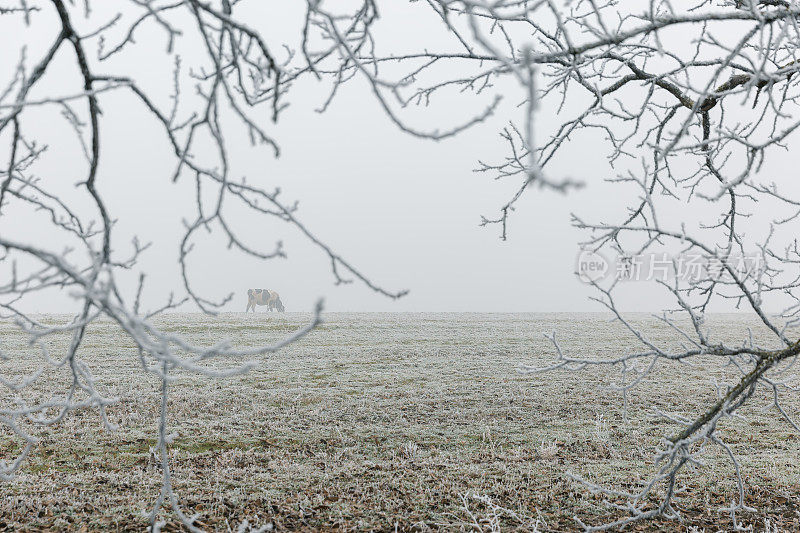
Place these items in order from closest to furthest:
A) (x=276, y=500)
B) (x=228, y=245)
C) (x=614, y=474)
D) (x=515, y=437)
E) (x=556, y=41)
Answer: (x=228, y=245) < (x=556, y=41) < (x=276, y=500) < (x=614, y=474) < (x=515, y=437)

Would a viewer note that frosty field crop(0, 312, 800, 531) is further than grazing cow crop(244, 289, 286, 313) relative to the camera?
No

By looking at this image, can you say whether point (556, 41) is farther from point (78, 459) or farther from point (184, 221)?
point (78, 459)

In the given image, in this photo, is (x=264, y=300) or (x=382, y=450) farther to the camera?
(x=264, y=300)

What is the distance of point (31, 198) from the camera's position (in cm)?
349

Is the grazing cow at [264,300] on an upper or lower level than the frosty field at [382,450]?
upper

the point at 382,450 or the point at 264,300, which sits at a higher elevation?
the point at 264,300

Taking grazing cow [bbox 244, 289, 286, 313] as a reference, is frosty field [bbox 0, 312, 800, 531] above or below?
below

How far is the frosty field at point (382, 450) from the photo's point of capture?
5.07 m

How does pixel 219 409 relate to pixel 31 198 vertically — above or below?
below

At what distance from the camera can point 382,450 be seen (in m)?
6.78

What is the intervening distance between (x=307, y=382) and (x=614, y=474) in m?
5.52

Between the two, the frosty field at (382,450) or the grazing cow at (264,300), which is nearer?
the frosty field at (382,450)

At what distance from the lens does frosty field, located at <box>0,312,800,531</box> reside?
5066 mm

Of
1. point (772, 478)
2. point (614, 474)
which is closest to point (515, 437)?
point (614, 474)
